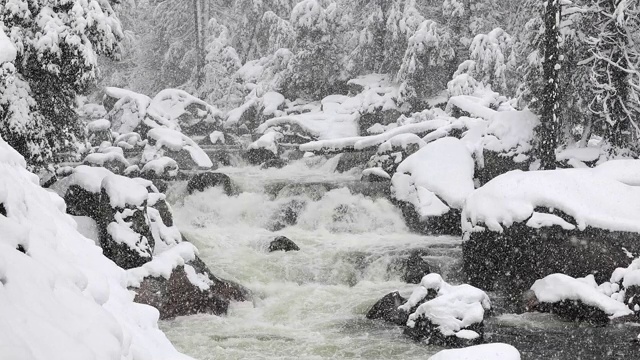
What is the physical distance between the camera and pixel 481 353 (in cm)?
650

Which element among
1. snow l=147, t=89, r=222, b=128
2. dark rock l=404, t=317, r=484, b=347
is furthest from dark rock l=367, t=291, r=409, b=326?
snow l=147, t=89, r=222, b=128

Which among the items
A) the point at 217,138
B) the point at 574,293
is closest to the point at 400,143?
the point at 574,293

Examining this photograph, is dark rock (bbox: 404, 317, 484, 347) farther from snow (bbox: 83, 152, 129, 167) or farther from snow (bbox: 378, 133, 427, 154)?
snow (bbox: 83, 152, 129, 167)

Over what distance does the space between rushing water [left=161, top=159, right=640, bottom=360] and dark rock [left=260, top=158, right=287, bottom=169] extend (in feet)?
1.30

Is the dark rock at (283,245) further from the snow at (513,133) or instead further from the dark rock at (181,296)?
the snow at (513,133)

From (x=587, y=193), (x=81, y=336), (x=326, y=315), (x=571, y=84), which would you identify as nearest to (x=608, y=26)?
(x=571, y=84)

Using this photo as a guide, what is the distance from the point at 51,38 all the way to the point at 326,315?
6448 millimetres

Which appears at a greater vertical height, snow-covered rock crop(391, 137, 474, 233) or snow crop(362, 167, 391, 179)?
snow-covered rock crop(391, 137, 474, 233)

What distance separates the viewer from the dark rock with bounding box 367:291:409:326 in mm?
10086

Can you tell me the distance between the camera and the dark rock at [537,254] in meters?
11.0

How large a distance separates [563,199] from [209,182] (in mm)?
9838

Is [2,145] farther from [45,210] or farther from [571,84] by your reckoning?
[571,84]

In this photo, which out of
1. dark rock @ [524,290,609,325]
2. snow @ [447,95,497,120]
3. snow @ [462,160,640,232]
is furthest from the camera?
snow @ [447,95,497,120]

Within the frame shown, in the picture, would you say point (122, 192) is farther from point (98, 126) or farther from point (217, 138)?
point (217, 138)
